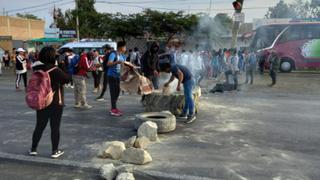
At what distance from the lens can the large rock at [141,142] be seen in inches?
231

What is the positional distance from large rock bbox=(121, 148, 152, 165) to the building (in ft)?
127

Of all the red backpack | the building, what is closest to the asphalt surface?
the red backpack

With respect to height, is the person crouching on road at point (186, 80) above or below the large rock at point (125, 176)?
above

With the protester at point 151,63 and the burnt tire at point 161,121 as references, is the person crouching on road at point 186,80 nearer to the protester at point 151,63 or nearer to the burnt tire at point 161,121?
the burnt tire at point 161,121

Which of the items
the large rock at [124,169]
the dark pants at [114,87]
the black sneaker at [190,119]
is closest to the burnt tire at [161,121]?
the black sneaker at [190,119]

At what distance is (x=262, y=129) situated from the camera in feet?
24.8

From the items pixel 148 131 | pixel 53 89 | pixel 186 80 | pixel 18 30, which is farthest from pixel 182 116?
pixel 18 30

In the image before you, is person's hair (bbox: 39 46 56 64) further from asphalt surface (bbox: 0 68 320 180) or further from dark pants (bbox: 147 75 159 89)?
dark pants (bbox: 147 75 159 89)

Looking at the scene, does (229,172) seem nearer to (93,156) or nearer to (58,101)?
(93,156)

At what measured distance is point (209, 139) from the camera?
6707mm

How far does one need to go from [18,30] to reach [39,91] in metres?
50.1

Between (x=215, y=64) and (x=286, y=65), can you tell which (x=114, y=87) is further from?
(x=286, y=65)

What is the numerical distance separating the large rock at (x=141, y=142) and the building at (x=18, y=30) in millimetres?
38076

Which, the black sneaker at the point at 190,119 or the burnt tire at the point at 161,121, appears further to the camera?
the black sneaker at the point at 190,119
